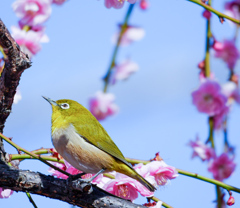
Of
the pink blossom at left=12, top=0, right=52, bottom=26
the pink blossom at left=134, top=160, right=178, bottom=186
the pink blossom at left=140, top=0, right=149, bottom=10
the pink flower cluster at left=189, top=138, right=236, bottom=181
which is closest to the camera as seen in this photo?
the pink blossom at left=134, top=160, right=178, bottom=186

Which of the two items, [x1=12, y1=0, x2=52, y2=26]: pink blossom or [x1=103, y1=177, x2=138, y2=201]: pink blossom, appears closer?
[x1=103, y1=177, x2=138, y2=201]: pink blossom

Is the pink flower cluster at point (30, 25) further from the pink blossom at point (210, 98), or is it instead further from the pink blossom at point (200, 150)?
the pink blossom at point (200, 150)

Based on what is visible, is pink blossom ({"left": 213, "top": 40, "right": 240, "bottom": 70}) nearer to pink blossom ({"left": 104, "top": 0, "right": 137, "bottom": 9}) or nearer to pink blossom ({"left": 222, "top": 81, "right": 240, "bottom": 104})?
pink blossom ({"left": 222, "top": 81, "right": 240, "bottom": 104})

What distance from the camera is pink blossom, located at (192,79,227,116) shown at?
108 inches

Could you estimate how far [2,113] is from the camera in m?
2.31

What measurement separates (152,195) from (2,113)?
2.95 feet

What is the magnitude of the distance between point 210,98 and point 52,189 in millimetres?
1254

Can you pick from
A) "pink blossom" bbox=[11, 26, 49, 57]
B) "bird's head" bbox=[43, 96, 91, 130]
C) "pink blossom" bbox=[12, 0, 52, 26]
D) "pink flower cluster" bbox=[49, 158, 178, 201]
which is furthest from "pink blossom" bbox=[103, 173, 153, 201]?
"pink blossom" bbox=[12, 0, 52, 26]

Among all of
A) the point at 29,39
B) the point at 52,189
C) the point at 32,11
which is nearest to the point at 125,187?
the point at 52,189

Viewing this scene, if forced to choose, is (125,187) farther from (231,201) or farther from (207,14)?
(207,14)

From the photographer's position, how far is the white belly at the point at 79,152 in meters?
2.23

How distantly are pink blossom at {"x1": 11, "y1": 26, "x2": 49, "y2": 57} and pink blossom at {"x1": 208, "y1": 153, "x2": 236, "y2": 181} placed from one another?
4.51 ft

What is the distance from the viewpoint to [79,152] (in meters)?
2.24

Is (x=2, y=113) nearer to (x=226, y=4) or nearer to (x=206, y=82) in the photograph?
(x=206, y=82)
